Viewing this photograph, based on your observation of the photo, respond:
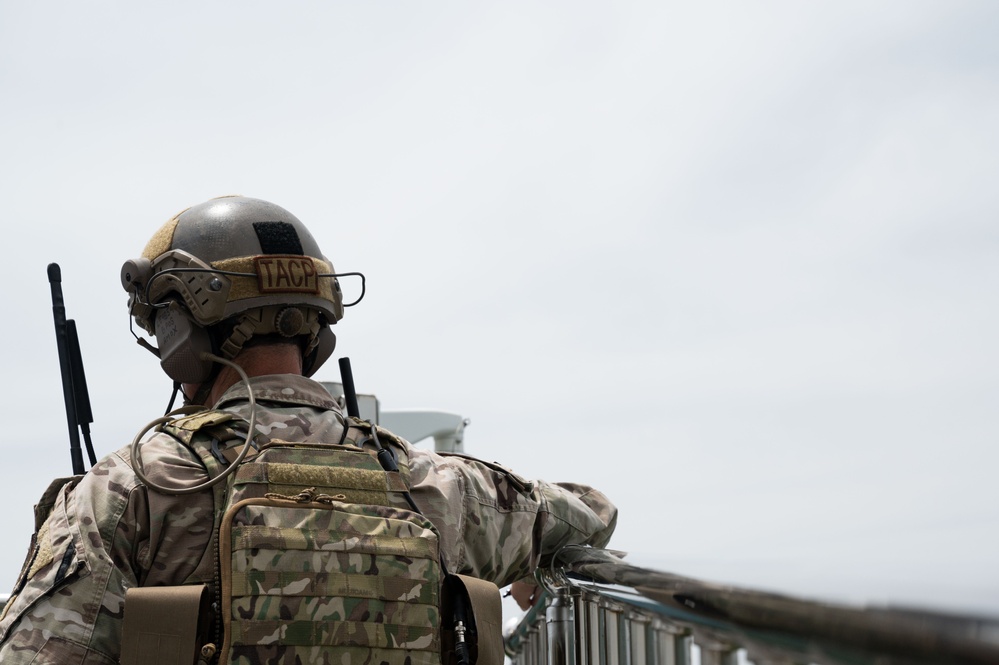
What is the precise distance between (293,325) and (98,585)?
3.49ft

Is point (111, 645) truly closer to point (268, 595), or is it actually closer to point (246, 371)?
point (268, 595)

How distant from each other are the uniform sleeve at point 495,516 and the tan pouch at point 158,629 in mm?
749

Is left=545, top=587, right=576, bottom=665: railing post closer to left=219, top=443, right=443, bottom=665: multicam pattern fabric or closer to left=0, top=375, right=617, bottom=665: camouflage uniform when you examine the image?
left=0, top=375, right=617, bottom=665: camouflage uniform

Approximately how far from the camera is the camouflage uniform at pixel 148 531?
9.25 ft

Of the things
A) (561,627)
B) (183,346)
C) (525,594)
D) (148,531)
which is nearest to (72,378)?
(183,346)

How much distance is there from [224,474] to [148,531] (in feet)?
0.78

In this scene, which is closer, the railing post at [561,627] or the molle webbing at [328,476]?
the molle webbing at [328,476]

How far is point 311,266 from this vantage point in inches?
145

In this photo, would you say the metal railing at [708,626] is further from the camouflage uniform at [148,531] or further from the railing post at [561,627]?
the camouflage uniform at [148,531]

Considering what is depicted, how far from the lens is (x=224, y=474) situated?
2.96 metres

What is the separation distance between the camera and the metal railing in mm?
980

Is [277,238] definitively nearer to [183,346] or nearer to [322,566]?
[183,346]

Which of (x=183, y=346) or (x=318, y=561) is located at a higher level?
(x=183, y=346)

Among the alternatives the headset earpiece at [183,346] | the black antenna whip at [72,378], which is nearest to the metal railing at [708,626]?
the headset earpiece at [183,346]
